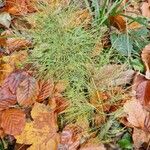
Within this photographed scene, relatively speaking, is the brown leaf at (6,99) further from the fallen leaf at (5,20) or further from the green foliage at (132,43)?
the green foliage at (132,43)

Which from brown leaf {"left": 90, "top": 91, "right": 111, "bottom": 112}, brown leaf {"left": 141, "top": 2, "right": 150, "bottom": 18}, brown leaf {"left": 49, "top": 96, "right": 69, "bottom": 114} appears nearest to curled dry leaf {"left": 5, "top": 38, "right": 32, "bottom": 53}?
brown leaf {"left": 49, "top": 96, "right": 69, "bottom": 114}

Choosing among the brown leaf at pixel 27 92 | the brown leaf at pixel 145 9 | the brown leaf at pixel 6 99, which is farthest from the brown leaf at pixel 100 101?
the brown leaf at pixel 145 9

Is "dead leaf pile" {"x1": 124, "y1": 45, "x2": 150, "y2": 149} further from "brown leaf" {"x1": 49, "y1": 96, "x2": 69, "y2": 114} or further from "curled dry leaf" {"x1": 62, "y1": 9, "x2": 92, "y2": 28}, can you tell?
"curled dry leaf" {"x1": 62, "y1": 9, "x2": 92, "y2": 28}

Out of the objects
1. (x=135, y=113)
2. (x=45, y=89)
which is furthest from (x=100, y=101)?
(x=45, y=89)

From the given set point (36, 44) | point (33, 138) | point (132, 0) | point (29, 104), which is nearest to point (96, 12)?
point (132, 0)

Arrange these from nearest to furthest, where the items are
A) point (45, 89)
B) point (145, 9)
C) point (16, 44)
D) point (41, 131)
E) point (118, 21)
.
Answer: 1. point (41, 131)
2. point (45, 89)
3. point (16, 44)
4. point (118, 21)
5. point (145, 9)

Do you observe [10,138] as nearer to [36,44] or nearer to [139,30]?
[36,44]

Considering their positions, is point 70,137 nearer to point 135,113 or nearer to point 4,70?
point 135,113
